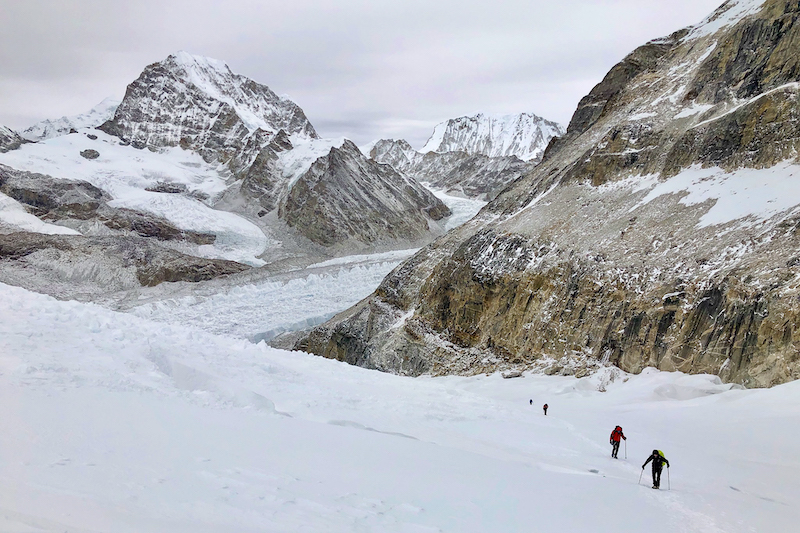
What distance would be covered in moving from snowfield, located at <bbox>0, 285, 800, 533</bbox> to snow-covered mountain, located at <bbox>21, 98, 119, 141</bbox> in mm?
202584

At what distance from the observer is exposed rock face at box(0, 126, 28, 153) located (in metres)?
113

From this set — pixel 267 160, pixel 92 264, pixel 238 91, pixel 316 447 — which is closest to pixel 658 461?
pixel 316 447

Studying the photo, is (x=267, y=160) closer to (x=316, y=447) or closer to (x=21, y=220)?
(x=21, y=220)

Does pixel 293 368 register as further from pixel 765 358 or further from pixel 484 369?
pixel 765 358

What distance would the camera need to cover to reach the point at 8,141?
11712cm

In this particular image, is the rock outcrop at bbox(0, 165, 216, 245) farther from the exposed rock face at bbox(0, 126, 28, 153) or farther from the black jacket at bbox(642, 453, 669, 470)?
the black jacket at bbox(642, 453, 669, 470)

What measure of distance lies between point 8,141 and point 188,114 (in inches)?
2083

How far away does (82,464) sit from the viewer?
5383 millimetres

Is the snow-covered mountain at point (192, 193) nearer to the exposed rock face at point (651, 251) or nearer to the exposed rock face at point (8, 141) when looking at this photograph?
the exposed rock face at point (8, 141)

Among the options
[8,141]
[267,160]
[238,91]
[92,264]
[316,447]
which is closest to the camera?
[316,447]

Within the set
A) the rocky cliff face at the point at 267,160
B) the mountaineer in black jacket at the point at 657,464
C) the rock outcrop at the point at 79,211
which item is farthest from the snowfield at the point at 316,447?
the rocky cliff face at the point at 267,160

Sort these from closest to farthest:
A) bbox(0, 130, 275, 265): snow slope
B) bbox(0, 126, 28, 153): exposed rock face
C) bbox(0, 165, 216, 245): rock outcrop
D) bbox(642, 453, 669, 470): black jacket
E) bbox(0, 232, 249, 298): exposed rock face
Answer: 1. bbox(642, 453, 669, 470): black jacket
2. bbox(0, 232, 249, 298): exposed rock face
3. bbox(0, 165, 216, 245): rock outcrop
4. bbox(0, 130, 275, 265): snow slope
5. bbox(0, 126, 28, 153): exposed rock face

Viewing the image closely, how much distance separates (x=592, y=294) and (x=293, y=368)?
14611mm

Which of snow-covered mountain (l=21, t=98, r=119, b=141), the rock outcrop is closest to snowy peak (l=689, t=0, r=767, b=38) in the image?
the rock outcrop
